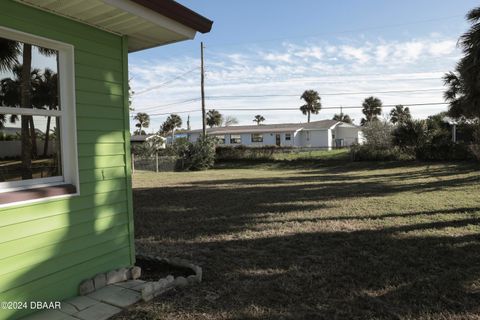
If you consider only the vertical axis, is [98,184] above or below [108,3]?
below

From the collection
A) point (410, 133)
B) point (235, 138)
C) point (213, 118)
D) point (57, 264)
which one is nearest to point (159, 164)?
point (410, 133)

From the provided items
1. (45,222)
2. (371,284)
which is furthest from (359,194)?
(45,222)

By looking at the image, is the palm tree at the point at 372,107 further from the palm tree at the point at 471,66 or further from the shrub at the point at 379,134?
the palm tree at the point at 471,66

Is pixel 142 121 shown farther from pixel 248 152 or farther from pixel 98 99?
pixel 98 99

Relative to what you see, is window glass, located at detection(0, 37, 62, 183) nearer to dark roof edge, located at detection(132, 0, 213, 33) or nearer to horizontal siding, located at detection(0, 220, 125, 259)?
horizontal siding, located at detection(0, 220, 125, 259)

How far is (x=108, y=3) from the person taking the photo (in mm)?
3215

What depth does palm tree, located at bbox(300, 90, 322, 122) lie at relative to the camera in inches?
2227

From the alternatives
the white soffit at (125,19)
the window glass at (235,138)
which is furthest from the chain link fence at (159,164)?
the window glass at (235,138)

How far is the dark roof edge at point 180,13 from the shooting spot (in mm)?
3492

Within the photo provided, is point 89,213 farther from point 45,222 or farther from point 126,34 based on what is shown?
point 126,34

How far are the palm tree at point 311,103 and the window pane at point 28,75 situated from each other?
2166 inches

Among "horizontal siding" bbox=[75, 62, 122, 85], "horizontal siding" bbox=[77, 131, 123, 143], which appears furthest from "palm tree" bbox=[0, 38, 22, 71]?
"horizontal siding" bbox=[77, 131, 123, 143]

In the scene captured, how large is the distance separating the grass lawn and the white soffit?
2.66 meters

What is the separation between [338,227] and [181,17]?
442 centimetres
